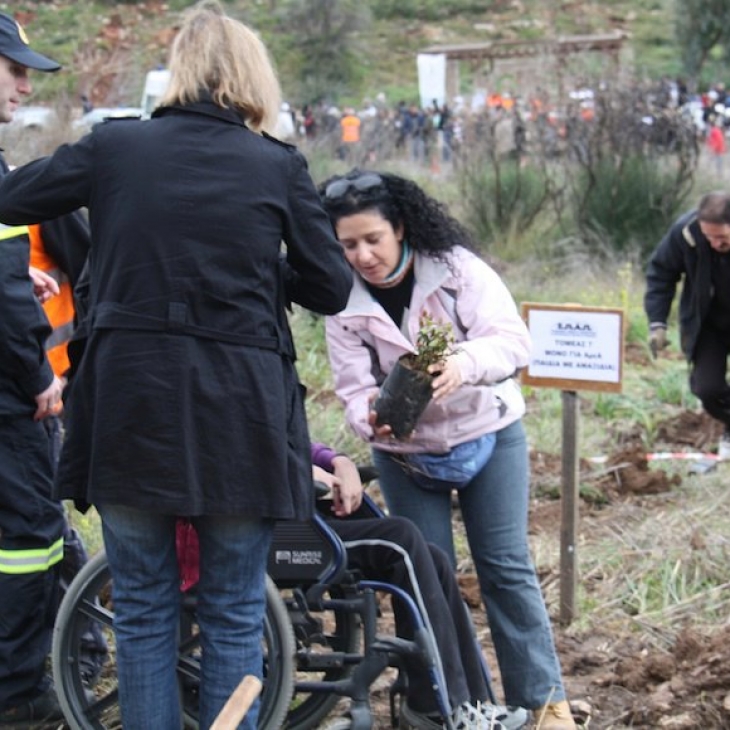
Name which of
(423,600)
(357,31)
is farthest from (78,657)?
(357,31)

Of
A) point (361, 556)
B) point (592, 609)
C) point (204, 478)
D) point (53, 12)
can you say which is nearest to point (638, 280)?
point (592, 609)

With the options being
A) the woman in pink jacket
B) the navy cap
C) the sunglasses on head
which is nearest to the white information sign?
the woman in pink jacket

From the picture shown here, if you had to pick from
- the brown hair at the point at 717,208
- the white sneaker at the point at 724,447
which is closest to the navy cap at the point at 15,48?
the brown hair at the point at 717,208

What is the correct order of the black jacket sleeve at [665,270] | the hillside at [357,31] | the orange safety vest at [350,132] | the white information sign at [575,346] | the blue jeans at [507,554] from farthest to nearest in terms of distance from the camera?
the hillside at [357,31]
the orange safety vest at [350,132]
the black jacket sleeve at [665,270]
the white information sign at [575,346]
the blue jeans at [507,554]

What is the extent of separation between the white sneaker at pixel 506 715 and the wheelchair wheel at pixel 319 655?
0.39m

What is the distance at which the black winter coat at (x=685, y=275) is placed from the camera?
7.05 m

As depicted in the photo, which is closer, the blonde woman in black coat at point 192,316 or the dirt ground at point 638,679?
the blonde woman in black coat at point 192,316

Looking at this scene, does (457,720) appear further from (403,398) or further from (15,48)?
(15,48)

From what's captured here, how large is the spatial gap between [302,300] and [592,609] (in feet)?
7.88

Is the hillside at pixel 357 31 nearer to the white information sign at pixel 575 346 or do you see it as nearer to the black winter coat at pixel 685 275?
the black winter coat at pixel 685 275

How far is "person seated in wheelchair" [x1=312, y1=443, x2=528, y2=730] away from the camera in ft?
11.4

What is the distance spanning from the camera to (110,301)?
2.82 m

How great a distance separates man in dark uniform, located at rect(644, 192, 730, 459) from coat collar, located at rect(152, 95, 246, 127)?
175 inches

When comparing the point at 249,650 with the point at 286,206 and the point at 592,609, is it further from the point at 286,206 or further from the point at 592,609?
the point at 592,609
